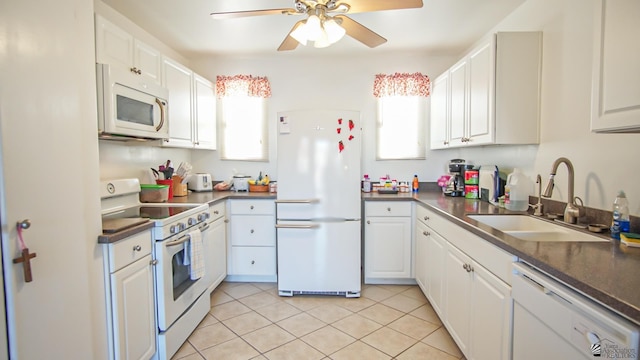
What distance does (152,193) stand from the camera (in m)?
2.52

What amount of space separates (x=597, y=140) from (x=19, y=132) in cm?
259

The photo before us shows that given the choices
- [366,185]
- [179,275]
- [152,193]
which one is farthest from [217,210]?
[366,185]

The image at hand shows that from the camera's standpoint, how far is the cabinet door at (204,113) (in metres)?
3.10

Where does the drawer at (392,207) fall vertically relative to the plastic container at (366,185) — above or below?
below

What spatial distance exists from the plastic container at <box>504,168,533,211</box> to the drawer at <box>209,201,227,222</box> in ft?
7.68

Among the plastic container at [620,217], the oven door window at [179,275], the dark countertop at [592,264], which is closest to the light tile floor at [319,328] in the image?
the oven door window at [179,275]

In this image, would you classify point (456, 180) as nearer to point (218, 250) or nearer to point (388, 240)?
point (388, 240)

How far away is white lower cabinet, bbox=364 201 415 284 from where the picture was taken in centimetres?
296

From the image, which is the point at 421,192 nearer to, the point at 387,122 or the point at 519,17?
the point at 387,122

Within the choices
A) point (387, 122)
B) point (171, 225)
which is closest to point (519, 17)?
point (387, 122)

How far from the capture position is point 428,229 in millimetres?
2527

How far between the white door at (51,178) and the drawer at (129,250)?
0.06 m

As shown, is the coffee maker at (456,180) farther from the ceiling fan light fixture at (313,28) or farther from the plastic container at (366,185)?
the ceiling fan light fixture at (313,28)

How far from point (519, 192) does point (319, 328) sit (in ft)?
5.71
